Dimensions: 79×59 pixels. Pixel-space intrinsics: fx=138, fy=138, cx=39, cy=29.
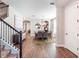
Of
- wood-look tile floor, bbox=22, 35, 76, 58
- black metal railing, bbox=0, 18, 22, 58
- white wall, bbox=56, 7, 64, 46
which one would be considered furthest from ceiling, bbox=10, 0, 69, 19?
wood-look tile floor, bbox=22, 35, 76, 58

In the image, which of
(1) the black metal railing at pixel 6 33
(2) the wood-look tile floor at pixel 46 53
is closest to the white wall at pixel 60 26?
(2) the wood-look tile floor at pixel 46 53

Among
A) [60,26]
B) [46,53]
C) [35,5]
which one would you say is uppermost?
[35,5]

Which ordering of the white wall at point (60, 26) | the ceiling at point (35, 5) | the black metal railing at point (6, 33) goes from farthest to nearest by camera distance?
the white wall at point (60, 26)
the ceiling at point (35, 5)
the black metal railing at point (6, 33)

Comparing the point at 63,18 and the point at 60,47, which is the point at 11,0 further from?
the point at 60,47

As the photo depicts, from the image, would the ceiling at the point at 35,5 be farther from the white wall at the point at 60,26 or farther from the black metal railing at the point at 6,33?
the black metal railing at the point at 6,33

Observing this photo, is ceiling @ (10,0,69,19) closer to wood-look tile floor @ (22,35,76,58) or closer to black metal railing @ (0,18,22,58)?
black metal railing @ (0,18,22,58)

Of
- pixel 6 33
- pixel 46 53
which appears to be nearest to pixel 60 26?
pixel 46 53

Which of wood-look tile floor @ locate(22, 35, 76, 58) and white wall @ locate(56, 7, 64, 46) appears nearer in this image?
wood-look tile floor @ locate(22, 35, 76, 58)

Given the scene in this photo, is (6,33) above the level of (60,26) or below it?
below

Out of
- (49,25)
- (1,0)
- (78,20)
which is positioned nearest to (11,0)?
(1,0)

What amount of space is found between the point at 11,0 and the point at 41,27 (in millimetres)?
9843

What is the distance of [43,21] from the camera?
17.4 meters

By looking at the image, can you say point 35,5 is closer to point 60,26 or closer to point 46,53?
point 60,26

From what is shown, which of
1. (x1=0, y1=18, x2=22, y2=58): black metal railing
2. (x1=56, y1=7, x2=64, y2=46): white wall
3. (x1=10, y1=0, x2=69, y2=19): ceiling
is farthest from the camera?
(x1=56, y1=7, x2=64, y2=46): white wall
